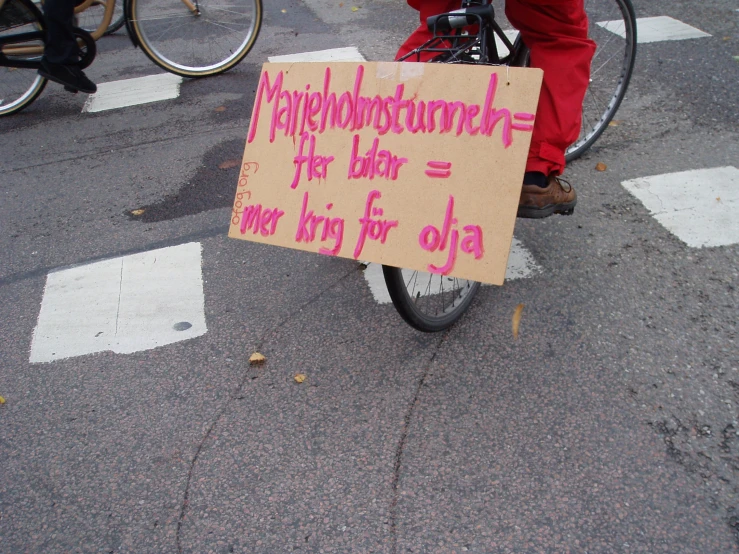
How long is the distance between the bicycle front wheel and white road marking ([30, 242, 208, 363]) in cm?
258

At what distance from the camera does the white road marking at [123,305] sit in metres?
2.73

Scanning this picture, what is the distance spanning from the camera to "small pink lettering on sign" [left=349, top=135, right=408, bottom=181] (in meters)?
2.08

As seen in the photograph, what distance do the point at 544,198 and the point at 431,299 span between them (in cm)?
61

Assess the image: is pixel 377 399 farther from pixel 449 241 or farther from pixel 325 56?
pixel 325 56

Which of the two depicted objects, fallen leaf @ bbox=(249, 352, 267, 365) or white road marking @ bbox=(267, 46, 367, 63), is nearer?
fallen leaf @ bbox=(249, 352, 267, 365)

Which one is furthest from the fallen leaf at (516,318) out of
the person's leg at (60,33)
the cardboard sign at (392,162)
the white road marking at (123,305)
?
the person's leg at (60,33)

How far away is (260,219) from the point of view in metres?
2.27

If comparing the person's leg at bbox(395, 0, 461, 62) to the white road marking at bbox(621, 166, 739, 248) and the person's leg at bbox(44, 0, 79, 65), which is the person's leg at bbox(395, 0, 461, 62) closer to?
the white road marking at bbox(621, 166, 739, 248)

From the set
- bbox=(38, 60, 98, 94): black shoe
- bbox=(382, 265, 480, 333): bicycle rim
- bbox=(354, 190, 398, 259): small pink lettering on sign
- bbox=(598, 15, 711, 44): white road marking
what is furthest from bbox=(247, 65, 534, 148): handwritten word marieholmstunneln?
bbox=(598, 15, 711, 44): white road marking

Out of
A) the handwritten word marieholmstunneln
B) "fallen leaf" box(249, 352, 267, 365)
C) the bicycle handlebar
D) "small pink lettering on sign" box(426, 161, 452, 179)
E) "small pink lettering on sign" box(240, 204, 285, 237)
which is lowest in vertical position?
"fallen leaf" box(249, 352, 267, 365)

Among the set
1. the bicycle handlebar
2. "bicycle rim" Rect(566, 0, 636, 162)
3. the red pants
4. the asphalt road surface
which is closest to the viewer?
the asphalt road surface

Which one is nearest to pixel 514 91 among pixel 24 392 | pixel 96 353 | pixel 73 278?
pixel 96 353

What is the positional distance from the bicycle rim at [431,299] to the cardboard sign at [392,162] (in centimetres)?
27

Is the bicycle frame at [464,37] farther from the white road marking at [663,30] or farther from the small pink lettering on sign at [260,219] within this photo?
the white road marking at [663,30]
